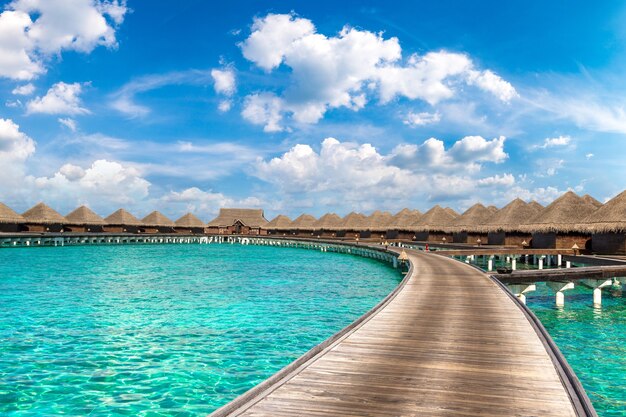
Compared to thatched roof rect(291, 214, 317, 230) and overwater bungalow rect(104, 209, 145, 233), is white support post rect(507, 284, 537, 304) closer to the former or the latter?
thatched roof rect(291, 214, 317, 230)

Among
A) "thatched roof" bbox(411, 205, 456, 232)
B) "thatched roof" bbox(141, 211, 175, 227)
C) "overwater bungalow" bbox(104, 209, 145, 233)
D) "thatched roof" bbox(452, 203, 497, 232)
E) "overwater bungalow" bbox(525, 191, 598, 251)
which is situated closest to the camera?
"overwater bungalow" bbox(525, 191, 598, 251)

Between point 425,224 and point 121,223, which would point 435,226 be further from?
point 121,223

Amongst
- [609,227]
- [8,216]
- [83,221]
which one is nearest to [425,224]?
[609,227]

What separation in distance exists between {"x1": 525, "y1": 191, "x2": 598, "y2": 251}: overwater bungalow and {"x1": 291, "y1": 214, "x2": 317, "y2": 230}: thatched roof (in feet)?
190

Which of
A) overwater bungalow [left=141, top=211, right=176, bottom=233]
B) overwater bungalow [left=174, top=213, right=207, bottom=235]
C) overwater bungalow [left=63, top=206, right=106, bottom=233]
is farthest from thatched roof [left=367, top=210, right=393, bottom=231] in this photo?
overwater bungalow [left=63, top=206, right=106, bottom=233]

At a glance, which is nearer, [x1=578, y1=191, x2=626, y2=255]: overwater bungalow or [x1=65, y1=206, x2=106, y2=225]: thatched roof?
[x1=578, y1=191, x2=626, y2=255]: overwater bungalow

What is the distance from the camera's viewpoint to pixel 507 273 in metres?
22.6

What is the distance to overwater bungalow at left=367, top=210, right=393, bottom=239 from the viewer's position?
80.4 m

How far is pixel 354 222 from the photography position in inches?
3504

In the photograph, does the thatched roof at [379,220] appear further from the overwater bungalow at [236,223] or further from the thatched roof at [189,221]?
the thatched roof at [189,221]

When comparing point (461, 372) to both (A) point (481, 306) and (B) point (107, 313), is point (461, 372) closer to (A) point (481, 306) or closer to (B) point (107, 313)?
(A) point (481, 306)

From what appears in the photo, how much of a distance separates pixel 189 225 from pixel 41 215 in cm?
3164

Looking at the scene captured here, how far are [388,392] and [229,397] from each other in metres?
4.80

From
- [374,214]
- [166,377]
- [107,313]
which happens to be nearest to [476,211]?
[374,214]
